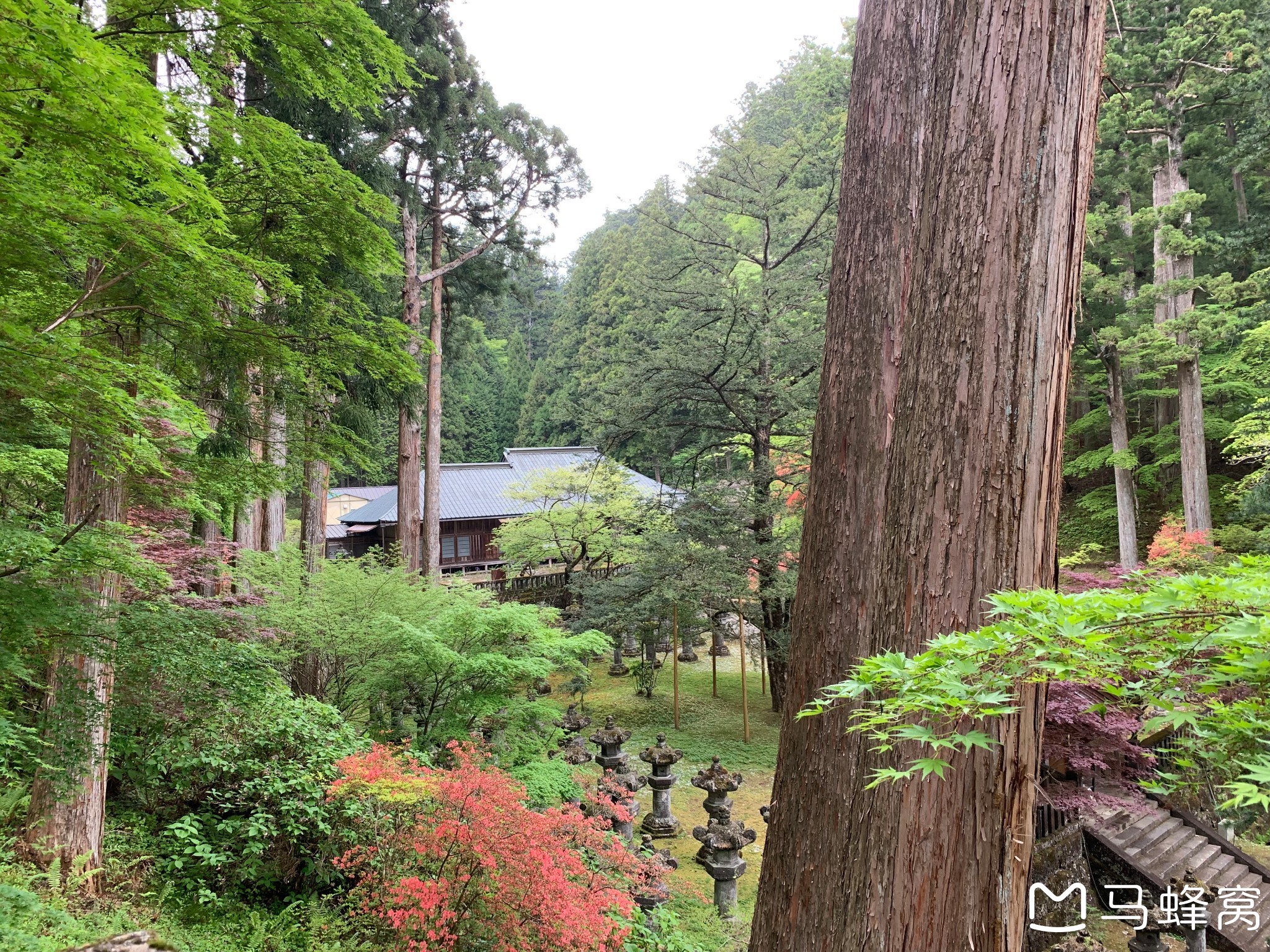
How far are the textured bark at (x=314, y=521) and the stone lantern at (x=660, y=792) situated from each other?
457 cm

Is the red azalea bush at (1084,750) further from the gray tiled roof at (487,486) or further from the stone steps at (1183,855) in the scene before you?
the gray tiled roof at (487,486)

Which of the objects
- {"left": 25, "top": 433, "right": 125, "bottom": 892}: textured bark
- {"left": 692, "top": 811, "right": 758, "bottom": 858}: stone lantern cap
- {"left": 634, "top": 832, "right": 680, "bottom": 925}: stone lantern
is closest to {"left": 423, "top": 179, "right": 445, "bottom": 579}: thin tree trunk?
{"left": 692, "top": 811, "right": 758, "bottom": 858}: stone lantern cap

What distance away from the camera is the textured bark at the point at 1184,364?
10.9 metres

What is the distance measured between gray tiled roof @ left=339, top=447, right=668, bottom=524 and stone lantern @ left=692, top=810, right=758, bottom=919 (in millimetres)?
11392

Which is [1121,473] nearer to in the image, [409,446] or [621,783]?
[621,783]

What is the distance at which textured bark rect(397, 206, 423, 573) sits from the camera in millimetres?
10148

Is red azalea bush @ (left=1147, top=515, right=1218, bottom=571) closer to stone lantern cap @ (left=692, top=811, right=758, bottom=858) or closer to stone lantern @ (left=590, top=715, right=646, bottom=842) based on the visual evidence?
stone lantern cap @ (left=692, top=811, right=758, bottom=858)

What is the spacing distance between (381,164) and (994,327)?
883cm

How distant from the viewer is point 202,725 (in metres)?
4.18

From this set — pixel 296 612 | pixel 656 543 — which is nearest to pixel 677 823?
pixel 656 543

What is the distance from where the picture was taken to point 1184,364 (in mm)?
11016

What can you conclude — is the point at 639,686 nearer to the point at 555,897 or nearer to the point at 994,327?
the point at 555,897

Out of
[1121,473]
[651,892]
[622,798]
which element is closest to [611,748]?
[622,798]

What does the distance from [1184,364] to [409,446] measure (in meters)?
12.7
